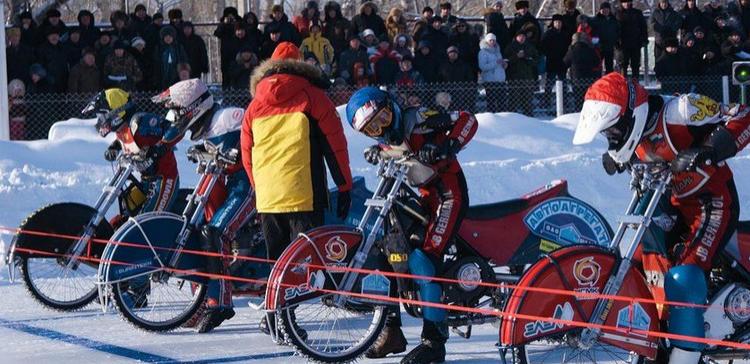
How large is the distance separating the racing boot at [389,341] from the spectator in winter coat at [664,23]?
12.5 meters

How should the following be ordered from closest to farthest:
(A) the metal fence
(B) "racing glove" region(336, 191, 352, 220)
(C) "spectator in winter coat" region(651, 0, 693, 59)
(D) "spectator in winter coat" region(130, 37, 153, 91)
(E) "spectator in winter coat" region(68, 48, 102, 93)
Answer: (B) "racing glove" region(336, 191, 352, 220) < (A) the metal fence < (E) "spectator in winter coat" region(68, 48, 102, 93) < (D) "spectator in winter coat" region(130, 37, 153, 91) < (C) "spectator in winter coat" region(651, 0, 693, 59)

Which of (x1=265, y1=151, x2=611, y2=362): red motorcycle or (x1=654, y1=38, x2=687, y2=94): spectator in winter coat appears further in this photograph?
(x1=654, y1=38, x2=687, y2=94): spectator in winter coat

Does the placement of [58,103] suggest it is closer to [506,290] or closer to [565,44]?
[565,44]

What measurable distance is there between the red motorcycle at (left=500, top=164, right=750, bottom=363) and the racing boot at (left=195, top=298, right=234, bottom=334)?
288 cm

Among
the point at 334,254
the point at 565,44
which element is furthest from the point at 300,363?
the point at 565,44

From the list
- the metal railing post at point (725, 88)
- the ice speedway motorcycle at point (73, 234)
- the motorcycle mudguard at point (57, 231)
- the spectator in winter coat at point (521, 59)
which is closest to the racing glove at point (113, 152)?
the ice speedway motorcycle at point (73, 234)

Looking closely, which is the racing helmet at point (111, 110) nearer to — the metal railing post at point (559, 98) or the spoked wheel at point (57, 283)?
the spoked wheel at point (57, 283)

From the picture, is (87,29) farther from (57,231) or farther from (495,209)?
(495,209)

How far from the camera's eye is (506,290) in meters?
8.38

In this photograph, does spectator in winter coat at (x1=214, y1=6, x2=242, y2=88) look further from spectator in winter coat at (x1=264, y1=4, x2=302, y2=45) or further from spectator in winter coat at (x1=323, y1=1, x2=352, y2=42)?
spectator in winter coat at (x1=323, y1=1, x2=352, y2=42)

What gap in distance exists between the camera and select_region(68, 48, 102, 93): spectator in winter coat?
54.1 ft

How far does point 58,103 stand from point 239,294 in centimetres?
722

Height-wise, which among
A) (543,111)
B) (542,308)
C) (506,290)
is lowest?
(543,111)

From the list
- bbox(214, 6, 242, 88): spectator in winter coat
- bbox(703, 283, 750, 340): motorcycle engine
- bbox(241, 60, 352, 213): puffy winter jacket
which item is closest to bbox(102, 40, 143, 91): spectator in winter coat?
bbox(214, 6, 242, 88): spectator in winter coat
